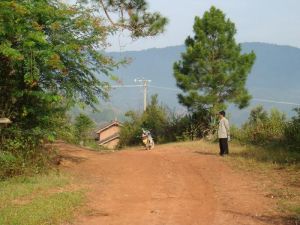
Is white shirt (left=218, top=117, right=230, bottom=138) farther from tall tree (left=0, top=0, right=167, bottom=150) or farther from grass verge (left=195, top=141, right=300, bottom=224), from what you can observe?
tall tree (left=0, top=0, right=167, bottom=150)

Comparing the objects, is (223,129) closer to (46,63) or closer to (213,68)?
(46,63)

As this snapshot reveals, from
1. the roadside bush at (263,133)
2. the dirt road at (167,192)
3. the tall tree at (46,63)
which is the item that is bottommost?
the dirt road at (167,192)

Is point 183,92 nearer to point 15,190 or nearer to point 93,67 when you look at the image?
point 93,67

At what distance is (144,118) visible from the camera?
1321 inches

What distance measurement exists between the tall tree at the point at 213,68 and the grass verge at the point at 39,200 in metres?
15.0

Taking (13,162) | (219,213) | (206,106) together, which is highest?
(206,106)

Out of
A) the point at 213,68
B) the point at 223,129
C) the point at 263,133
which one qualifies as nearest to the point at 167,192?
the point at 223,129

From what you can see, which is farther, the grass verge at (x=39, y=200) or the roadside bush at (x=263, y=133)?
the roadside bush at (x=263, y=133)

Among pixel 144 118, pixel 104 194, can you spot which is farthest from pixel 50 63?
pixel 144 118

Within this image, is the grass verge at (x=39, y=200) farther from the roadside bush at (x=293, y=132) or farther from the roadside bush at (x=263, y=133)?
the roadside bush at (x=263, y=133)

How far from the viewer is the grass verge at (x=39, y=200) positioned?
870cm

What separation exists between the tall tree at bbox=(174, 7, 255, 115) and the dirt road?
978 centimetres

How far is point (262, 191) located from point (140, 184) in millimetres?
2870

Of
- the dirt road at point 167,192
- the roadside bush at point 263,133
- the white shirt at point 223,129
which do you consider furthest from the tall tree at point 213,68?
the dirt road at point 167,192
